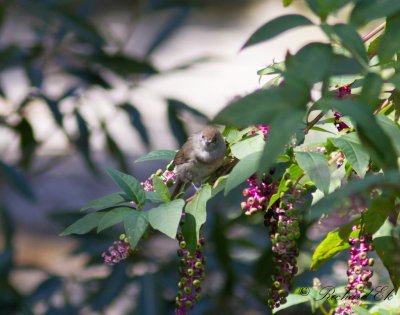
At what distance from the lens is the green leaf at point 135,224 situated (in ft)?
2.88

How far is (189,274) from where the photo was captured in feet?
3.34

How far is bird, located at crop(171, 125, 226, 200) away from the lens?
4.40 ft

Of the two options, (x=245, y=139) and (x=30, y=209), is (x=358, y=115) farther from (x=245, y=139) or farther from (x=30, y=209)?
(x=30, y=209)

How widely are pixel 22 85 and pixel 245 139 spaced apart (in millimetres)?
5514

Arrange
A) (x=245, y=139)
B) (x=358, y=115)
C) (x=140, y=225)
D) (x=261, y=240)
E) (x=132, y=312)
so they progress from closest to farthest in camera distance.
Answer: (x=358, y=115)
(x=140, y=225)
(x=245, y=139)
(x=132, y=312)
(x=261, y=240)

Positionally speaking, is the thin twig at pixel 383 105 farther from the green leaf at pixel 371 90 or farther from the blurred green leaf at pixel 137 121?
the blurred green leaf at pixel 137 121

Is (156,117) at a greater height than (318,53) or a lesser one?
lesser

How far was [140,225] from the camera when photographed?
0.90 meters

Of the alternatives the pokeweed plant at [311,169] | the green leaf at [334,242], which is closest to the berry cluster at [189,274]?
the pokeweed plant at [311,169]

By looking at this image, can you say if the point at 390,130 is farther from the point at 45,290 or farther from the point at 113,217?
the point at 45,290

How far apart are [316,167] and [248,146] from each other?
14 cm

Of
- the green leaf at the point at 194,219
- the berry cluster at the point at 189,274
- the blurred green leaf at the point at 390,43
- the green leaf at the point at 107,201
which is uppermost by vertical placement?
the blurred green leaf at the point at 390,43

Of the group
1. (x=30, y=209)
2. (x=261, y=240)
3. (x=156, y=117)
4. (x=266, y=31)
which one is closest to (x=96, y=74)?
(x=261, y=240)

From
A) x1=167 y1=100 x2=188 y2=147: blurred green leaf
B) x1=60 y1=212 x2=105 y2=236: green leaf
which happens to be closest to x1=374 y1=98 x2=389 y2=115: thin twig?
x1=60 y1=212 x2=105 y2=236: green leaf
